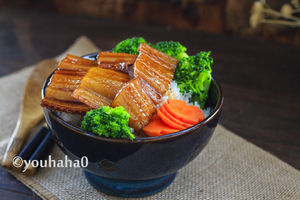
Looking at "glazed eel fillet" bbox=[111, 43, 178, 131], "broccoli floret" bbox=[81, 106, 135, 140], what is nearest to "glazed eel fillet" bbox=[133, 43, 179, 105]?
"glazed eel fillet" bbox=[111, 43, 178, 131]

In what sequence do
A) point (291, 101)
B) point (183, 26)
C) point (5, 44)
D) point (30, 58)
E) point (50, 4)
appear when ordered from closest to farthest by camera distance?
point (291, 101), point (30, 58), point (5, 44), point (183, 26), point (50, 4)

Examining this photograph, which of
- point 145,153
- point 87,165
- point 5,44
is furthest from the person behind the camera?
point 5,44

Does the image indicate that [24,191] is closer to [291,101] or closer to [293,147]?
[293,147]

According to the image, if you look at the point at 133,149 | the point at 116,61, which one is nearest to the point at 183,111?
the point at 133,149

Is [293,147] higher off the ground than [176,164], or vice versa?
[176,164]

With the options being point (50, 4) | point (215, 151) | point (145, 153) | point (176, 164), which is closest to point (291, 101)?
point (215, 151)

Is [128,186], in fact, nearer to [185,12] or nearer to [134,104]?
[134,104]
